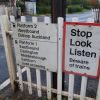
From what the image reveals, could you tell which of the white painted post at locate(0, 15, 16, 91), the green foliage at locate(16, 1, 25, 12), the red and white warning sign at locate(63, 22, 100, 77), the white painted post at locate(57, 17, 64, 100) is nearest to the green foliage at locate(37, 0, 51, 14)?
the green foliage at locate(16, 1, 25, 12)

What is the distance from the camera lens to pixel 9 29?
339 cm

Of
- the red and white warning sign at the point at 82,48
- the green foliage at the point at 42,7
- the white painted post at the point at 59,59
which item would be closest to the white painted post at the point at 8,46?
the white painted post at the point at 59,59

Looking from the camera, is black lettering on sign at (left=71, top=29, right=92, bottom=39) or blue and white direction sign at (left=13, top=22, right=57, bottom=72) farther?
blue and white direction sign at (left=13, top=22, right=57, bottom=72)

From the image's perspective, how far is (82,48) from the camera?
2.71m

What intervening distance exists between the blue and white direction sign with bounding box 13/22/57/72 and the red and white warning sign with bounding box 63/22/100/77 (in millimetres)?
198

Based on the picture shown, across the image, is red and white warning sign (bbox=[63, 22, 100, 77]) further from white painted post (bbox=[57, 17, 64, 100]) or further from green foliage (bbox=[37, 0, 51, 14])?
green foliage (bbox=[37, 0, 51, 14])

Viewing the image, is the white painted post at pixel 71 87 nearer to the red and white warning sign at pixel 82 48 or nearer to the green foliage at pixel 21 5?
the red and white warning sign at pixel 82 48

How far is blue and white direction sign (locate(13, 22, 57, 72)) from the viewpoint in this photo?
9.43ft

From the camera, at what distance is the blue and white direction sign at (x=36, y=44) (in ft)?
9.43

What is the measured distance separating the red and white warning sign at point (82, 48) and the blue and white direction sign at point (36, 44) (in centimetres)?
20

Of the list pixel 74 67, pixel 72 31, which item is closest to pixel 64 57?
pixel 74 67

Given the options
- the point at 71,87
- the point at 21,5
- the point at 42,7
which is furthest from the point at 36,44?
the point at 42,7

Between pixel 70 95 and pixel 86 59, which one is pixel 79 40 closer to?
pixel 86 59

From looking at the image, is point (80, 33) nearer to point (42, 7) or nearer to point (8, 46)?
point (8, 46)
